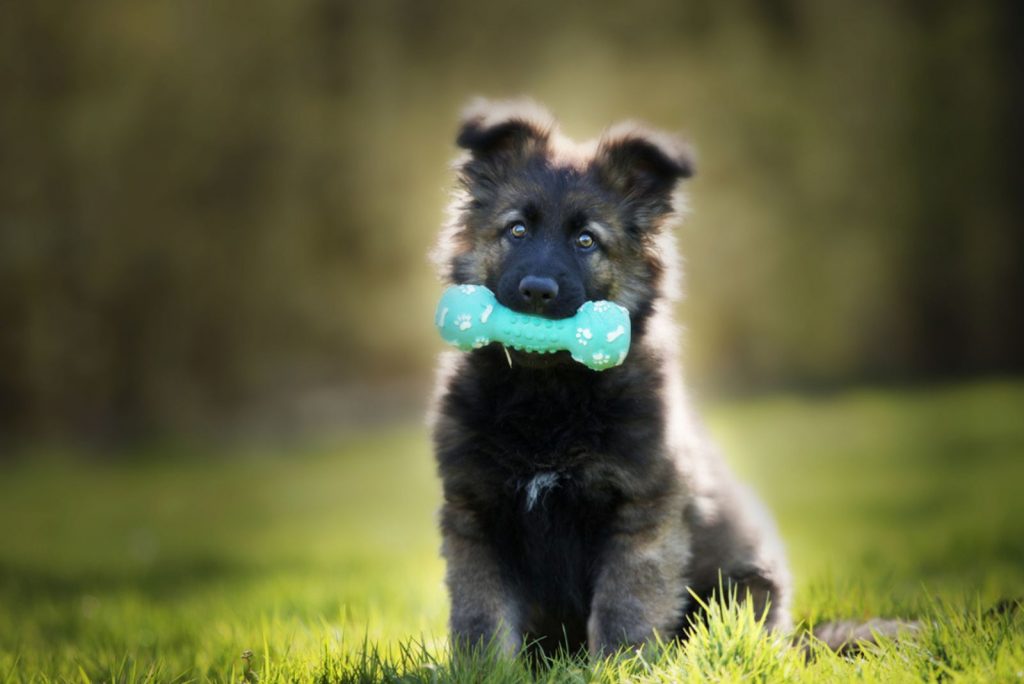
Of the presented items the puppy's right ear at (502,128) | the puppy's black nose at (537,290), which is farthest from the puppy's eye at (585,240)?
the puppy's right ear at (502,128)

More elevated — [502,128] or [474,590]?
[502,128]

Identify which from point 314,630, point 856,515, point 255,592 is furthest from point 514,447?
point 856,515

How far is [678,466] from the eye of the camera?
3898 mm

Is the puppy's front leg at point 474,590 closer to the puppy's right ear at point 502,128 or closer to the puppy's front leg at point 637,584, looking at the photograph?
the puppy's front leg at point 637,584

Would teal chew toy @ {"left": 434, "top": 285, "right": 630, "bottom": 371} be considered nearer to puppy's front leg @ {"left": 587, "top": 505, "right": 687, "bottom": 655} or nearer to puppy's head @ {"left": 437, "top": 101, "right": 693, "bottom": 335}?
puppy's head @ {"left": 437, "top": 101, "right": 693, "bottom": 335}

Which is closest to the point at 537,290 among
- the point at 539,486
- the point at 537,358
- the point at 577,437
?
the point at 537,358

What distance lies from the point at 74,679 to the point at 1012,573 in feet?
17.1

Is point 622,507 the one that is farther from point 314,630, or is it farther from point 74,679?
point 74,679

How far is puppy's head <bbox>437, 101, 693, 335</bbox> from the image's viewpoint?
13.4 feet

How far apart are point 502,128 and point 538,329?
1007 mm

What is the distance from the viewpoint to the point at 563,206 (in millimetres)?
4086

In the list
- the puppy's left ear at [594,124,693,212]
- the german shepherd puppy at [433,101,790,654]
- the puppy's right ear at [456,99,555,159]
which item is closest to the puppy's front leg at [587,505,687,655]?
the german shepherd puppy at [433,101,790,654]

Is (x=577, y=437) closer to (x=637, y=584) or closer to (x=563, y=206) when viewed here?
(x=637, y=584)

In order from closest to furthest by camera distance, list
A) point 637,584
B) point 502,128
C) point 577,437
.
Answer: point 637,584, point 577,437, point 502,128
